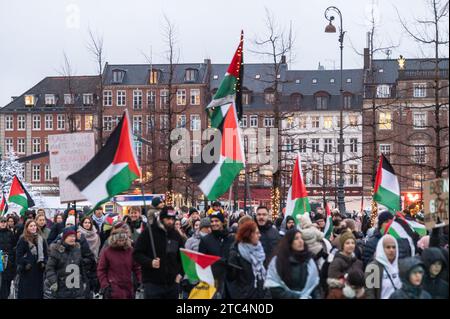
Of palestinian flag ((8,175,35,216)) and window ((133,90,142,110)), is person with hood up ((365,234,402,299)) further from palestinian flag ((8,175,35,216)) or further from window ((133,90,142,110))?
window ((133,90,142,110))

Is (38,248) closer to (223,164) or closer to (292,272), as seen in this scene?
(223,164)

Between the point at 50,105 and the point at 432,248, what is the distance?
88.3m

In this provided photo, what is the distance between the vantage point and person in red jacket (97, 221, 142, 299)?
40.9ft

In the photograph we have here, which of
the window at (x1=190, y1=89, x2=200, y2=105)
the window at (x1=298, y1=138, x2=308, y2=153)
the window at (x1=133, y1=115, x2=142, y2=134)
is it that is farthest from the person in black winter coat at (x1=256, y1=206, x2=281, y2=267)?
the window at (x1=190, y1=89, x2=200, y2=105)

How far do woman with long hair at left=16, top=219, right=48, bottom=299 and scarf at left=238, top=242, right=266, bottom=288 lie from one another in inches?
202

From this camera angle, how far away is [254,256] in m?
11.1

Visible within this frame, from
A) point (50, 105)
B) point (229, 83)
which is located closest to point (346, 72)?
point (50, 105)

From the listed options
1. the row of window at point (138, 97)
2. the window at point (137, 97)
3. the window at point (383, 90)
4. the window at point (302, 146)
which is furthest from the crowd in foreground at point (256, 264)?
the window at point (137, 97)

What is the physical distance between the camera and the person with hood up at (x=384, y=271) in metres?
11.2

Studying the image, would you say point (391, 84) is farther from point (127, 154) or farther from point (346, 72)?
point (127, 154)

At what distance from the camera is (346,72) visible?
8838 centimetres

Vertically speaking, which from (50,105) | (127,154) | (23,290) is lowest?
(23,290)

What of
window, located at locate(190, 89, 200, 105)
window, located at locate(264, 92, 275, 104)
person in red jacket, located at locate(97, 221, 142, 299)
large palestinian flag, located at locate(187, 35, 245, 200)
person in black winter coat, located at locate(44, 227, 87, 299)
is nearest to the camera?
person in red jacket, located at locate(97, 221, 142, 299)

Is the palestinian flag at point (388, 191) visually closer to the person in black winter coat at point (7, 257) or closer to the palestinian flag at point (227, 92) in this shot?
the palestinian flag at point (227, 92)
